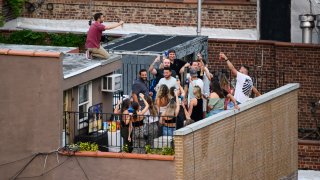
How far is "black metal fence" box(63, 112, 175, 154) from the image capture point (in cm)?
3138

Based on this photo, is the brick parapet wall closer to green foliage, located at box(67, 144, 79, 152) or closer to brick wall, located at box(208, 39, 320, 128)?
brick wall, located at box(208, 39, 320, 128)

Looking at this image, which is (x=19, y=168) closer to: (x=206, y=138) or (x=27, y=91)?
(x=27, y=91)

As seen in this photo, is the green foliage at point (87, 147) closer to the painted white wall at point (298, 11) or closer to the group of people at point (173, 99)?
the group of people at point (173, 99)

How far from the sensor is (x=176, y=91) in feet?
107

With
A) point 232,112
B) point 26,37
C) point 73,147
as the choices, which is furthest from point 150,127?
point 26,37

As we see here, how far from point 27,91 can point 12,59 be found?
26.1 inches

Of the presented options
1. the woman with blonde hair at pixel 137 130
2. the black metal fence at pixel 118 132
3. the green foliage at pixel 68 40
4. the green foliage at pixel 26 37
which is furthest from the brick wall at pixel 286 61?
the woman with blonde hair at pixel 137 130

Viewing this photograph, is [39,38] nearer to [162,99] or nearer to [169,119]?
[162,99]

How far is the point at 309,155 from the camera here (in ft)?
128

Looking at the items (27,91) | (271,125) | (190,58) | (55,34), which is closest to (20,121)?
(27,91)

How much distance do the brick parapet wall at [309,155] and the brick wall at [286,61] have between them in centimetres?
404

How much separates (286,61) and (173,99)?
12.3 metres

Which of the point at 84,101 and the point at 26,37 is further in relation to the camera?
the point at 26,37

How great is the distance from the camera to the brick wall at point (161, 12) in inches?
1817
